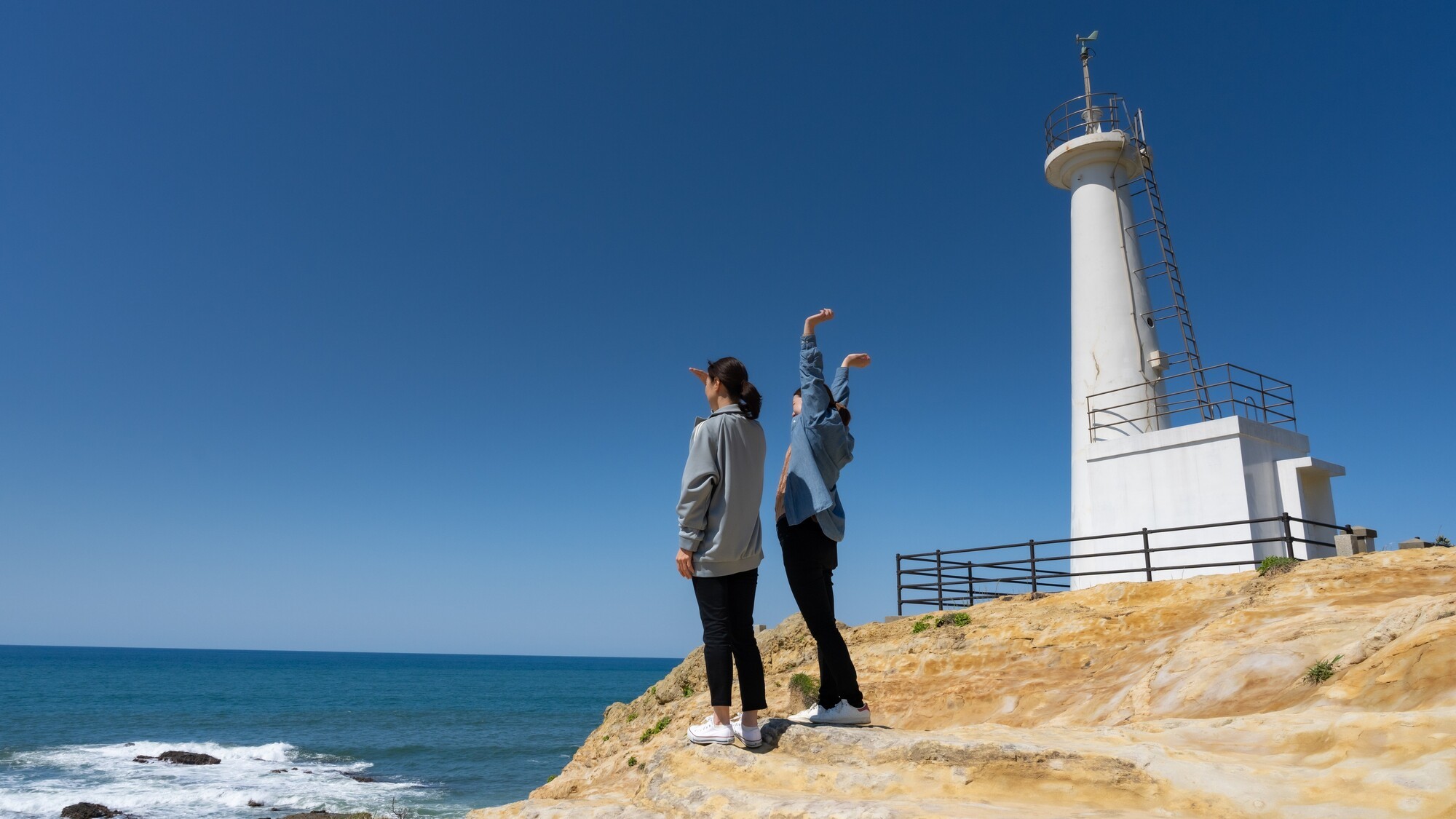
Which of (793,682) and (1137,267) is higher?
(1137,267)

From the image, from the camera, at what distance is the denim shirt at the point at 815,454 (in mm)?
4230

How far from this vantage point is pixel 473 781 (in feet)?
86.1

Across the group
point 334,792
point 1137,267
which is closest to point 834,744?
point 1137,267

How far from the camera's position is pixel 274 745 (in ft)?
111

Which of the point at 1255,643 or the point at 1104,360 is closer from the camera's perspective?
the point at 1255,643

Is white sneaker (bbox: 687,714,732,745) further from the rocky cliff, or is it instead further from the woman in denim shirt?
the woman in denim shirt

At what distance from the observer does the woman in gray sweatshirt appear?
159 inches

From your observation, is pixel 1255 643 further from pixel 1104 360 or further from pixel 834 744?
pixel 1104 360

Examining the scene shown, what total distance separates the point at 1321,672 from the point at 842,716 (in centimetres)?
327

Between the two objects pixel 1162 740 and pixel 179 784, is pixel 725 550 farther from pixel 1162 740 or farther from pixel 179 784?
pixel 179 784

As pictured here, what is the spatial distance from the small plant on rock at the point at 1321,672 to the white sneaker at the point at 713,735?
3.80 meters

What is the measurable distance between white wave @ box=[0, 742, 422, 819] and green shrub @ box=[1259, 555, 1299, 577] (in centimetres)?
2132

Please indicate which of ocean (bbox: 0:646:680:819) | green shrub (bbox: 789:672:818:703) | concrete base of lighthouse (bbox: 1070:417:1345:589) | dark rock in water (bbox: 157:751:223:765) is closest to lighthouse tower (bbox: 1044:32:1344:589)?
concrete base of lighthouse (bbox: 1070:417:1345:589)

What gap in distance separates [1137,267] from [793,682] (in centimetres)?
1427
